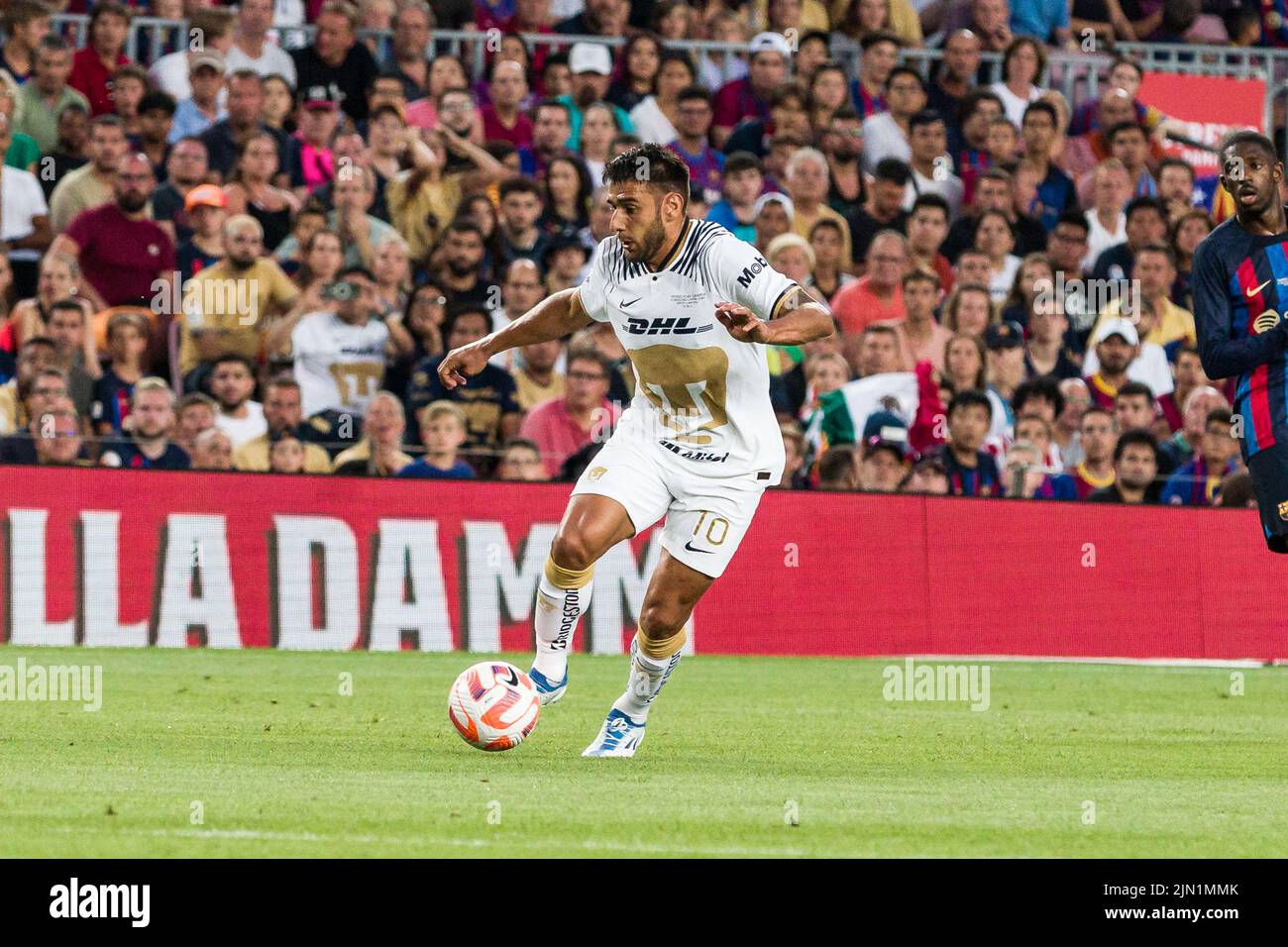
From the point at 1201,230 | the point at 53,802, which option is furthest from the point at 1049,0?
the point at 53,802

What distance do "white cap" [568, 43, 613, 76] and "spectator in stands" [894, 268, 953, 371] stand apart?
147 inches

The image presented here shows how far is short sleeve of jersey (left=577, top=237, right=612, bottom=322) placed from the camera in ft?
33.6

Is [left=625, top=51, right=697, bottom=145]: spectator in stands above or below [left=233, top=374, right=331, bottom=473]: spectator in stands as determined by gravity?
above

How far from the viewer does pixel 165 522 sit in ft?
54.5

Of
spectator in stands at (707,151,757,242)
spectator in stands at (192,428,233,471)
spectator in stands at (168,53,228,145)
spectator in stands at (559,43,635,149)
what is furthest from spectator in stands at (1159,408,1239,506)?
spectator in stands at (168,53,228,145)

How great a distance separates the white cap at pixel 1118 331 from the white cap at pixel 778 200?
121 inches

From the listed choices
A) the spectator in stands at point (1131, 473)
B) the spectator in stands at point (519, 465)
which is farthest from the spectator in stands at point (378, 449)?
the spectator in stands at point (1131, 473)

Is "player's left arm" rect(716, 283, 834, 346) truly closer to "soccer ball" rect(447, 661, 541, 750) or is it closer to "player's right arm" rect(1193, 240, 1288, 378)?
"soccer ball" rect(447, 661, 541, 750)

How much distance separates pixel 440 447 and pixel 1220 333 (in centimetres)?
792

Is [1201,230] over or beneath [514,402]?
over

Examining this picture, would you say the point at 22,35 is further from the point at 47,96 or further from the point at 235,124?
the point at 235,124
